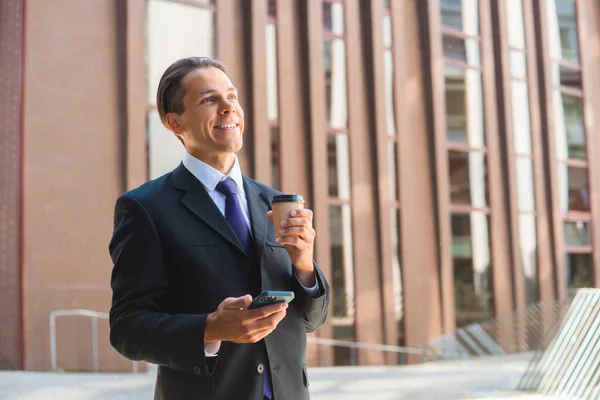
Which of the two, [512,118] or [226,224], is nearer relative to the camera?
[226,224]

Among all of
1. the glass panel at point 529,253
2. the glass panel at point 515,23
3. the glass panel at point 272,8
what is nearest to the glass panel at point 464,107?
the glass panel at point 515,23

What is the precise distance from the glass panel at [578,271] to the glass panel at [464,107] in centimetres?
308

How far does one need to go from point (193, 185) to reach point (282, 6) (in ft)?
30.9

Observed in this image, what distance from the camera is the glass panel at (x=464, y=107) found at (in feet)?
42.8

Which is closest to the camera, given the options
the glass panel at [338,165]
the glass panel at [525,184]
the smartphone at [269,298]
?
the smartphone at [269,298]

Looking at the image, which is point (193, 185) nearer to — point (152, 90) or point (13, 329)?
point (13, 329)

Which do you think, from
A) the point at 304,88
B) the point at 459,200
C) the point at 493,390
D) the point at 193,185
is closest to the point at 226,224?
the point at 193,185

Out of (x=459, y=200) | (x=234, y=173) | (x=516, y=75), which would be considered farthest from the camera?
(x=516, y=75)

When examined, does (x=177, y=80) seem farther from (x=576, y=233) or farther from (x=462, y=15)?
(x=576, y=233)

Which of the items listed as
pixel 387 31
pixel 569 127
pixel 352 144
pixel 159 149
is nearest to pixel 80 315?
pixel 159 149

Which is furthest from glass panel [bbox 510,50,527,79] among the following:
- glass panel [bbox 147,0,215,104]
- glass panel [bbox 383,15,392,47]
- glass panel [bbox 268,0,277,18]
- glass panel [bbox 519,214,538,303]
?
glass panel [bbox 147,0,215,104]

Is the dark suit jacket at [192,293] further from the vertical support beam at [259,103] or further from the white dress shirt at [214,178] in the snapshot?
the vertical support beam at [259,103]

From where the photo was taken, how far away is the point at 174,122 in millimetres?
1876

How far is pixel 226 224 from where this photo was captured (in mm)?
1723
